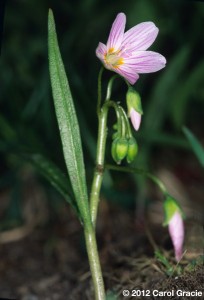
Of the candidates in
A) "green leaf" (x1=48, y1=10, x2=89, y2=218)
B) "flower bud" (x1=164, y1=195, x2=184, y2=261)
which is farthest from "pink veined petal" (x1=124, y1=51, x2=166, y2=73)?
"flower bud" (x1=164, y1=195, x2=184, y2=261)

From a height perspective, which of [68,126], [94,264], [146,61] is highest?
[146,61]

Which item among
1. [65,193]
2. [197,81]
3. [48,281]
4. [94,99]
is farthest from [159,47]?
[65,193]

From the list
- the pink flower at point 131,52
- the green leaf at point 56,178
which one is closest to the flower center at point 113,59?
the pink flower at point 131,52

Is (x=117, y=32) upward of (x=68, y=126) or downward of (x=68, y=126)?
upward

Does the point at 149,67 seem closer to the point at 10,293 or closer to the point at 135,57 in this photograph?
the point at 135,57

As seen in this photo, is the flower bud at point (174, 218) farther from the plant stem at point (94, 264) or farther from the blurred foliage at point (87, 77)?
the blurred foliage at point (87, 77)

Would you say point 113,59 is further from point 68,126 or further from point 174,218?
point 174,218

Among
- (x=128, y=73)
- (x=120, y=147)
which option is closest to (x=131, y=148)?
(x=120, y=147)
